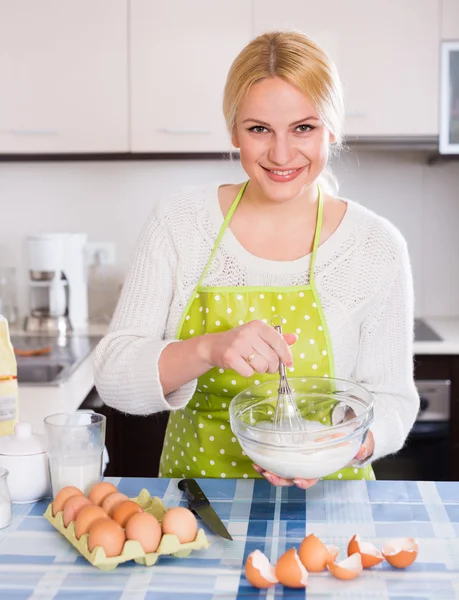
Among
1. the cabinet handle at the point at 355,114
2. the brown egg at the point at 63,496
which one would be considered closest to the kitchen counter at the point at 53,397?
the brown egg at the point at 63,496

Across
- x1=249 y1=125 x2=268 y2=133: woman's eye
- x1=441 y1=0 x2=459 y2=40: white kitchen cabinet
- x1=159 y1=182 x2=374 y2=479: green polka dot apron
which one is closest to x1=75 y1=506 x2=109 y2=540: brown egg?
x1=159 y1=182 x2=374 y2=479: green polka dot apron

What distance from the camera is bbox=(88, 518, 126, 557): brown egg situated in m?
0.96

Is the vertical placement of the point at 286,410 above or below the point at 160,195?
below

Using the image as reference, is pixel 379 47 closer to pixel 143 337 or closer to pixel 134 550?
pixel 143 337

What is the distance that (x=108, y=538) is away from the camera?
958 mm

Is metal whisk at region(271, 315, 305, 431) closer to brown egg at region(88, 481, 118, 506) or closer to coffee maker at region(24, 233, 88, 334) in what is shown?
brown egg at region(88, 481, 118, 506)

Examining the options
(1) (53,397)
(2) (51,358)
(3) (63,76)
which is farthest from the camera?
(3) (63,76)

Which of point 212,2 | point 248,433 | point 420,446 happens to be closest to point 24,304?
point 212,2

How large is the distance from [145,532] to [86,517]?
9 cm

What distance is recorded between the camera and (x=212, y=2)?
8.45 feet

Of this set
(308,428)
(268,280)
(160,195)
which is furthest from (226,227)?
(160,195)

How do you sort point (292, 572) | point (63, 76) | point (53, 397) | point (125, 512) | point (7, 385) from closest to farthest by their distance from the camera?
point (292, 572) < point (125, 512) < point (7, 385) < point (53, 397) < point (63, 76)

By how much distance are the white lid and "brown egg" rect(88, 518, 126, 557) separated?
25cm

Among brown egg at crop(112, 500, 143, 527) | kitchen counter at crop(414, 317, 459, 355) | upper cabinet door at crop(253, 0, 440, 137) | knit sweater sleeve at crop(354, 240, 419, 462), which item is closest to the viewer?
brown egg at crop(112, 500, 143, 527)
